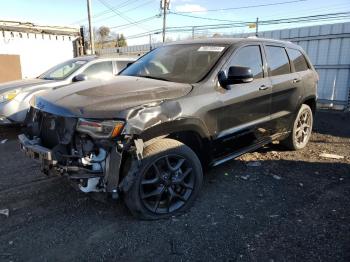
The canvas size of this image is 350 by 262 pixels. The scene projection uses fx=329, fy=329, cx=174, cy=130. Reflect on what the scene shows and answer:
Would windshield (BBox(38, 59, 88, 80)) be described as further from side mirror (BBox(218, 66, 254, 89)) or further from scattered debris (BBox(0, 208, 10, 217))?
side mirror (BBox(218, 66, 254, 89))

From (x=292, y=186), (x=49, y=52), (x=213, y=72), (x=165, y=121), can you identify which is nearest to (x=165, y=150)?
(x=165, y=121)

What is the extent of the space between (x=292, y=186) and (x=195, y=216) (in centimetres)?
155

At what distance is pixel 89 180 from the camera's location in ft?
9.99

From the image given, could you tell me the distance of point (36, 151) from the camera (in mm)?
3240

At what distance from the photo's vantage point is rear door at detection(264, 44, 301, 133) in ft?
15.6

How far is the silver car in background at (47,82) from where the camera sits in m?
6.61

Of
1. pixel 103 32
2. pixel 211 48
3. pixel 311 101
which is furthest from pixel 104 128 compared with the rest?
pixel 103 32

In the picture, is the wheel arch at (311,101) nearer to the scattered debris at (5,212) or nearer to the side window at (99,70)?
the side window at (99,70)

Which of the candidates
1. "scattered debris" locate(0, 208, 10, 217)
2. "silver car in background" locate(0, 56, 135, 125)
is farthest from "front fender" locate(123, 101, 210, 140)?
"silver car in background" locate(0, 56, 135, 125)

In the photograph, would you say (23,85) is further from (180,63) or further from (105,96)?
(105,96)

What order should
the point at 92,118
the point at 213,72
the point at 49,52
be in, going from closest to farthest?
the point at 92,118 → the point at 213,72 → the point at 49,52

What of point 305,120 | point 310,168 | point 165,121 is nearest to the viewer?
point 165,121

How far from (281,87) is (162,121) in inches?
94.6

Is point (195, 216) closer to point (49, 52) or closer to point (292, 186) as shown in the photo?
point (292, 186)
